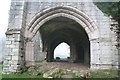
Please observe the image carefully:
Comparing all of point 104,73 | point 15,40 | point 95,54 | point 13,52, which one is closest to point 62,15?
point 95,54

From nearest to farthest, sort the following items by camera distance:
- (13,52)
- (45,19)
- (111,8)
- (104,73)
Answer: (104,73) → (13,52) → (111,8) → (45,19)

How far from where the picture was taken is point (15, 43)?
8.84 metres

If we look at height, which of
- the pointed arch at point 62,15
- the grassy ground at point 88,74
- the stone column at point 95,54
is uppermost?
the pointed arch at point 62,15

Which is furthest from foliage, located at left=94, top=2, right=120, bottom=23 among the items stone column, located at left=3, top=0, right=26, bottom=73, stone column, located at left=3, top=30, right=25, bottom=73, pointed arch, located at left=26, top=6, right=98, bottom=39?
stone column, located at left=3, top=30, right=25, bottom=73

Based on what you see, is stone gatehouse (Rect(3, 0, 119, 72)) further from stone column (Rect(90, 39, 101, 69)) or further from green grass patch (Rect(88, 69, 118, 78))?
green grass patch (Rect(88, 69, 118, 78))

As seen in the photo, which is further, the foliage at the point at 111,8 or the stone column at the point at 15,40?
the foliage at the point at 111,8

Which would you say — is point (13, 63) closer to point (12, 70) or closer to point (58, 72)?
point (12, 70)

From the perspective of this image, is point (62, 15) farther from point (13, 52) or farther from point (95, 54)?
point (13, 52)

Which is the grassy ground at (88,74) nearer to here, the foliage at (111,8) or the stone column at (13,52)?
the stone column at (13,52)

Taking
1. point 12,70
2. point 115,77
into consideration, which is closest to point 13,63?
point 12,70

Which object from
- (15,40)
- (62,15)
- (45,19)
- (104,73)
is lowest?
(104,73)

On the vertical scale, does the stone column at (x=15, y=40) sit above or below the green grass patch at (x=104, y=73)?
above

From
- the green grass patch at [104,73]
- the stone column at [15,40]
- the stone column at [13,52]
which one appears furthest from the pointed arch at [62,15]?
the green grass patch at [104,73]

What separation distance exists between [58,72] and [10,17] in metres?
3.53
